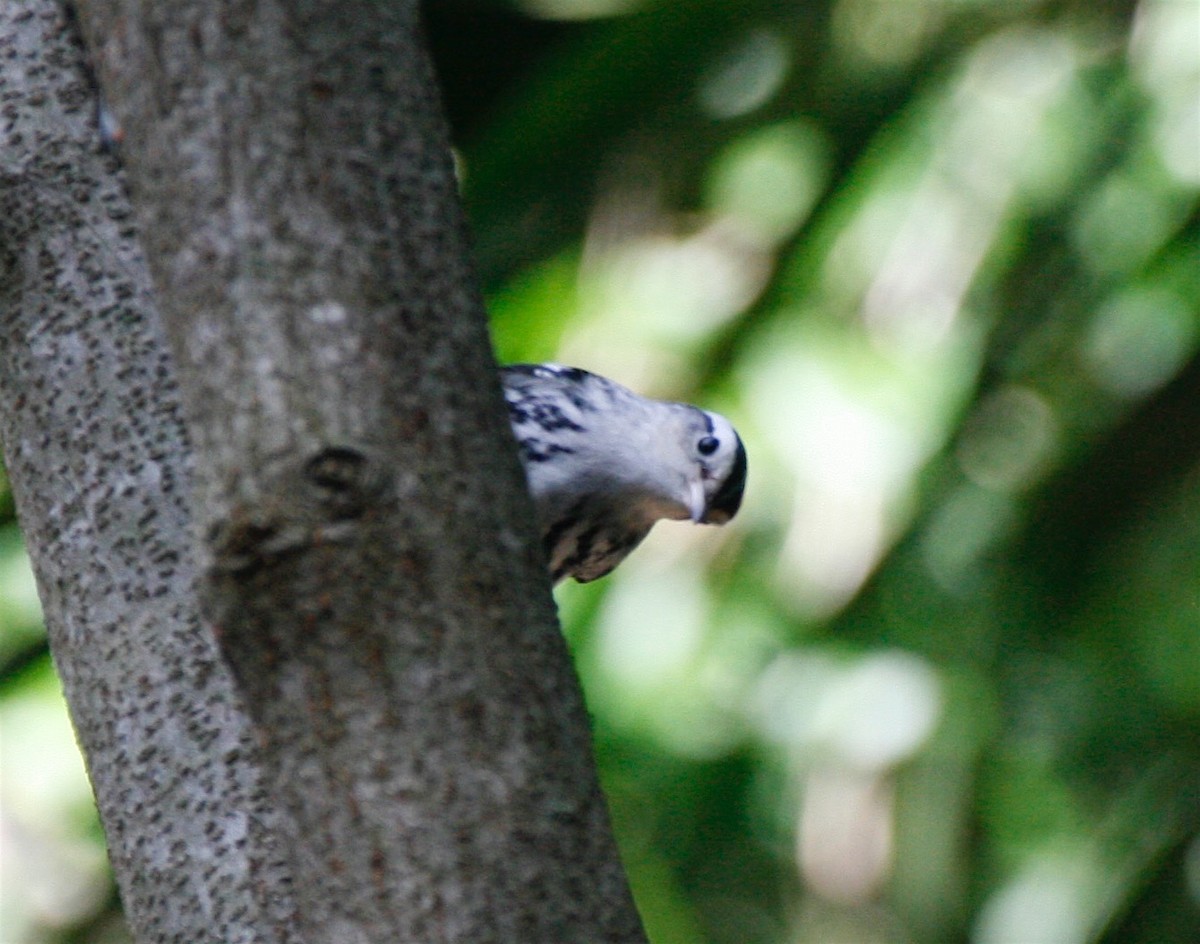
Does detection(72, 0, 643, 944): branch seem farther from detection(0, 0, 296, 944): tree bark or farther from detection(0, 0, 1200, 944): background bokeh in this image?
detection(0, 0, 1200, 944): background bokeh

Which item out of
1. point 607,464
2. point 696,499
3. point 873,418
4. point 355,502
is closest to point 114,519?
point 355,502

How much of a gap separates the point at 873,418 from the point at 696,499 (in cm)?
118

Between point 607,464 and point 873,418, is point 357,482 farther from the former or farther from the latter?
point 873,418

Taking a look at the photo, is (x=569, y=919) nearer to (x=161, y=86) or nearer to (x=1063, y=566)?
(x=161, y=86)

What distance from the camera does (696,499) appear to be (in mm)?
2648

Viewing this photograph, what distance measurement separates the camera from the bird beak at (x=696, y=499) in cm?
265

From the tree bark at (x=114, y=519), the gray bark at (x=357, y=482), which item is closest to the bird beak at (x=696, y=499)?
the tree bark at (x=114, y=519)

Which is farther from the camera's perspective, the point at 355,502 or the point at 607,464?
the point at 607,464

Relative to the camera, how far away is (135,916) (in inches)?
52.4

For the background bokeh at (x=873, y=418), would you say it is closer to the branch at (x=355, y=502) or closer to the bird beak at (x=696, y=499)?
the bird beak at (x=696, y=499)

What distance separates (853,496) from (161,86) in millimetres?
2802

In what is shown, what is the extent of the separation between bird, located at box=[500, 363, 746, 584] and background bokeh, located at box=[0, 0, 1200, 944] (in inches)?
39.5

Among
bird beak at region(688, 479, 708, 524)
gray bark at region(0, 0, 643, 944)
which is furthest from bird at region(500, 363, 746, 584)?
gray bark at region(0, 0, 643, 944)

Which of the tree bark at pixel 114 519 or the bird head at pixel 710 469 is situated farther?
the bird head at pixel 710 469
